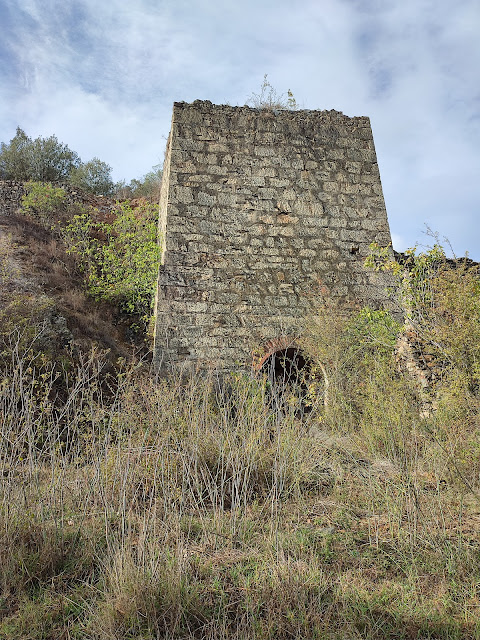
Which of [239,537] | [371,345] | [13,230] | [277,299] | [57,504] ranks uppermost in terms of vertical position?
[13,230]

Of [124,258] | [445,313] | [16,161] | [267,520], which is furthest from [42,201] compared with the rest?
[267,520]

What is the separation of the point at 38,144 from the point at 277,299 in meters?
14.0

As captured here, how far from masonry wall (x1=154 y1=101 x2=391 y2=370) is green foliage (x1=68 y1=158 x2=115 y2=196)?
1051cm

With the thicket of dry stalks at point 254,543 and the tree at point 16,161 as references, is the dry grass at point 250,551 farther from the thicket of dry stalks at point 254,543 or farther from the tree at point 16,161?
the tree at point 16,161

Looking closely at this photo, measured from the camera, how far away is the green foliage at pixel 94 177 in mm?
17062

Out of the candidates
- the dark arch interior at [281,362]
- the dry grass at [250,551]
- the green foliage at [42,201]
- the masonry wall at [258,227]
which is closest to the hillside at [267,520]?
the dry grass at [250,551]

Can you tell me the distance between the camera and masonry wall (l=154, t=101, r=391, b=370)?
6949 millimetres

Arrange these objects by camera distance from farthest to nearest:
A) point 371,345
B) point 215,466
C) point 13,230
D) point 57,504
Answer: point 13,230 < point 371,345 < point 215,466 < point 57,504

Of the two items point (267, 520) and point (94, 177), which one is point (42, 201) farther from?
point (267, 520)

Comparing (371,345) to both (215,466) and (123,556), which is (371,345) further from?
(123,556)

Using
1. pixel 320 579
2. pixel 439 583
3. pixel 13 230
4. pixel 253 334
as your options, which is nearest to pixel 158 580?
pixel 320 579

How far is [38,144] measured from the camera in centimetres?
1714

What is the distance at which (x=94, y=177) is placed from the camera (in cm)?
1759

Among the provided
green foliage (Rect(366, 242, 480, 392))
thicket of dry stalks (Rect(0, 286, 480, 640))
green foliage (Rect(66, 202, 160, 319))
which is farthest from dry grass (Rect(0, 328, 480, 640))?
green foliage (Rect(66, 202, 160, 319))
